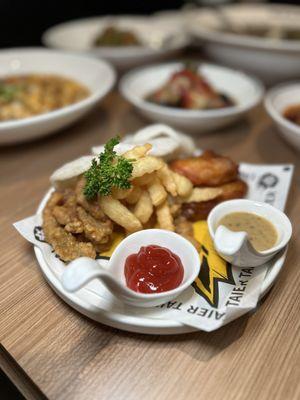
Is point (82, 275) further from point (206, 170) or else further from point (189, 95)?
point (189, 95)

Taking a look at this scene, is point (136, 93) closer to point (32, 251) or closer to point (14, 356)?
point (32, 251)

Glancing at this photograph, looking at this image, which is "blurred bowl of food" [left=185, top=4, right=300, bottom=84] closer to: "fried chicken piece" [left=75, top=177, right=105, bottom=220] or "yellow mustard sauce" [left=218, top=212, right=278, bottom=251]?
"yellow mustard sauce" [left=218, top=212, right=278, bottom=251]

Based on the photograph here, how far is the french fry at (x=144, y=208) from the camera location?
1567 millimetres

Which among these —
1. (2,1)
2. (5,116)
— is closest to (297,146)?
(5,116)

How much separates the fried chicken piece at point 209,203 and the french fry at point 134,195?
0.26 metres

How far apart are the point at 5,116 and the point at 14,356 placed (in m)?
1.56

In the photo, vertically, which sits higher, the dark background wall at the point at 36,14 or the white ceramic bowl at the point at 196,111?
the dark background wall at the point at 36,14

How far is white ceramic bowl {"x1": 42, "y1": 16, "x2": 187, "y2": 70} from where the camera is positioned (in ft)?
10.0

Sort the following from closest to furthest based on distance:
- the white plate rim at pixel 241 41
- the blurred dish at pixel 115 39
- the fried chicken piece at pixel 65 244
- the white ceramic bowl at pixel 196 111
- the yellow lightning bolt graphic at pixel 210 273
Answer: the yellow lightning bolt graphic at pixel 210 273
the fried chicken piece at pixel 65 244
the white ceramic bowl at pixel 196 111
the white plate rim at pixel 241 41
the blurred dish at pixel 115 39

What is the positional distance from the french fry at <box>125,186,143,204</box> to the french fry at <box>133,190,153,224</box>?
2 centimetres

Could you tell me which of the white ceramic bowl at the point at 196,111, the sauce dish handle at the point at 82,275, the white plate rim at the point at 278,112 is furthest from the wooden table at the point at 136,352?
the white ceramic bowl at the point at 196,111

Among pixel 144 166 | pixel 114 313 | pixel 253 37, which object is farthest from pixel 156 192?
pixel 253 37

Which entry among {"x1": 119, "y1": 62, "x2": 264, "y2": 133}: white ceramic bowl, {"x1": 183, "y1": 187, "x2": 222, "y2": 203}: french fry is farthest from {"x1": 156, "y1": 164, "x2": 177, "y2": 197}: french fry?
{"x1": 119, "y1": 62, "x2": 264, "y2": 133}: white ceramic bowl

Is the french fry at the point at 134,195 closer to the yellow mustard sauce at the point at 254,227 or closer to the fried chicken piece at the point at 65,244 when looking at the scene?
the fried chicken piece at the point at 65,244
